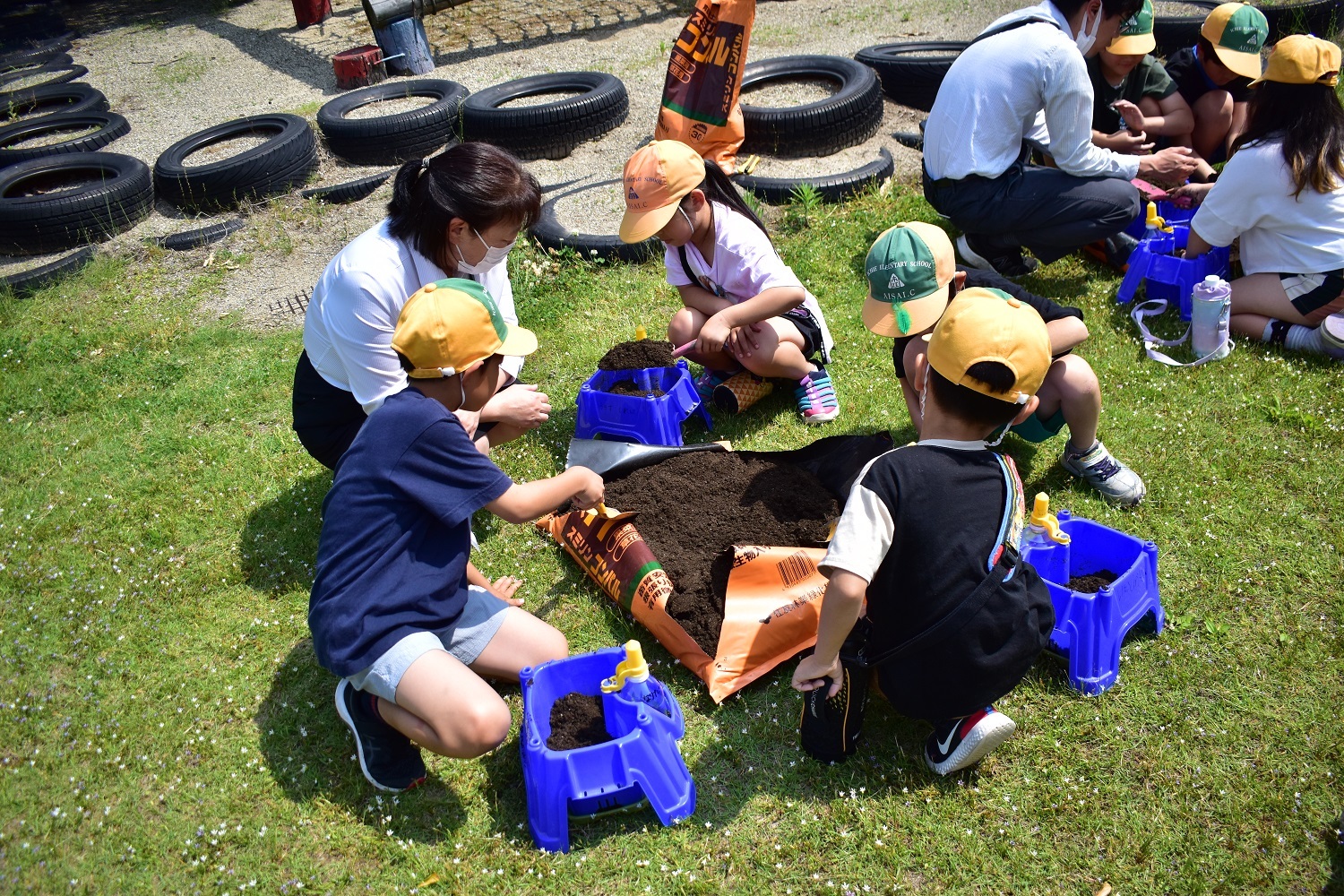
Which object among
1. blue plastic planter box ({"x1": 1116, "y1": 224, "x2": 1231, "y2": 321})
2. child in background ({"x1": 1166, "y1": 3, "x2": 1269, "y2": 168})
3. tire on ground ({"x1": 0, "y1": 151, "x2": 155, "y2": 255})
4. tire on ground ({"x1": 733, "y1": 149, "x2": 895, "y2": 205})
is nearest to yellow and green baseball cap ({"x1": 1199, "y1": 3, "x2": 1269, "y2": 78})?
child in background ({"x1": 1166, "y1": 3, "x2": 1269, "y2": 168})

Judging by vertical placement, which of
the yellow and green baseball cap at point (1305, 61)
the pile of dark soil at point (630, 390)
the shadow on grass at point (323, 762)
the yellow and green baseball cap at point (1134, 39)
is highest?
the yellow and green baseball cap at point (1305, 61)

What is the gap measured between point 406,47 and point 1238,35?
730cm

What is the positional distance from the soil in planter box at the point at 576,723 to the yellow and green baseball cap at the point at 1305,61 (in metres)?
4.04

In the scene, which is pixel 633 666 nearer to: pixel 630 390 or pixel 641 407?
pixel 641 407

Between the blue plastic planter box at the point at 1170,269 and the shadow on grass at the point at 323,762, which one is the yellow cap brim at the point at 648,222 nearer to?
the shadow on grass at the point at 323,762

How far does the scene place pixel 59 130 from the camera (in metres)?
8.73

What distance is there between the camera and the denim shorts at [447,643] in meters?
2.67

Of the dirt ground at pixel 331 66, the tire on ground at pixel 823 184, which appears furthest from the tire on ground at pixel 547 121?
the tire on ground at pixel 823 184

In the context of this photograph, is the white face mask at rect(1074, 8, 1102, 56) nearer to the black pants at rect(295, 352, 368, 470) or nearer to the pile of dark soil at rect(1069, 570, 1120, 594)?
the pile of dark soil at rect(1069, 570, 1120, 594)

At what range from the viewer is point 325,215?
6.99 metres

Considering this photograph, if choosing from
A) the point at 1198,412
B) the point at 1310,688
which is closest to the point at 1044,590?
the point at 1310,688

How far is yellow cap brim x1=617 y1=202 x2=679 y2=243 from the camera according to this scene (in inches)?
154

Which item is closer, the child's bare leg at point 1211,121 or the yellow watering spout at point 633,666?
the yellow watering spout at point 633,666

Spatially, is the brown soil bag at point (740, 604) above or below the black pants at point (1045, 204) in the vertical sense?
below
